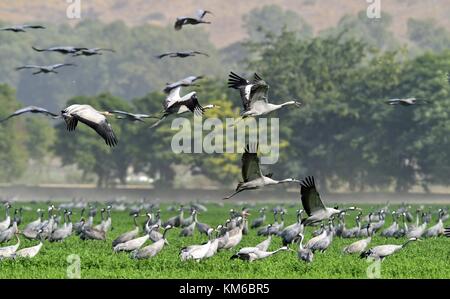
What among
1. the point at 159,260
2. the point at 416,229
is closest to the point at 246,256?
the point at 159,260

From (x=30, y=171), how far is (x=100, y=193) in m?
43.8

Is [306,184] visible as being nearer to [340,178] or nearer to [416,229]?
[416,229]

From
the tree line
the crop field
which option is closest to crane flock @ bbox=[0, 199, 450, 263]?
the crop field

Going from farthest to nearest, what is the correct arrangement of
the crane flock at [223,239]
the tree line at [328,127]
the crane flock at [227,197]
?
the tree line at [328,127]
the crane flock at [223,239]
the crane flock at [227,197]

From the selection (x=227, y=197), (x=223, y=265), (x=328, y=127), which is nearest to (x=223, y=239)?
(x=227, y=197)

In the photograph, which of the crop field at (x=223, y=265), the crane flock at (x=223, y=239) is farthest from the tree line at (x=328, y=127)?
the crop field at (x=223, y=265)

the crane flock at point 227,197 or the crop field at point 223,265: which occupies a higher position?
the crane flock at point 227,197

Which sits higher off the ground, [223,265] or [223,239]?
[223,239]

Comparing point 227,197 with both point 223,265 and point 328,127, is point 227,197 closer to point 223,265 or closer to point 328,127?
point 223,265

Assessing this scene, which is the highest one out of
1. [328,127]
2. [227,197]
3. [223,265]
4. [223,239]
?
[328,127]

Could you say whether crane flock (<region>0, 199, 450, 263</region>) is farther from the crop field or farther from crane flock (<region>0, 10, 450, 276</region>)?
the crop field

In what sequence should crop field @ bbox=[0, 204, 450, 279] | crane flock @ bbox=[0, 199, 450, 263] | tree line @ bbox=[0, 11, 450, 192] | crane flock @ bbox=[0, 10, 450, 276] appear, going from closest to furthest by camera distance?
crane flock @ bbox=[0, 10, 450, 276] → crop field @ bbox=[0, 204, 450, 279] → crane flock @ bbox=[0, 199, 450, 263] → tree line @ bbox=[0, 11, 450, 192]

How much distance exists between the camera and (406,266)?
92.7 feet

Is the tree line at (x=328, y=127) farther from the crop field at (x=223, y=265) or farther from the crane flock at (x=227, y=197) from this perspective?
the crop field at (x=223, y=265)
